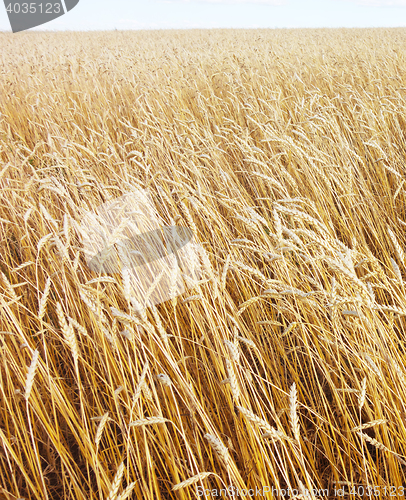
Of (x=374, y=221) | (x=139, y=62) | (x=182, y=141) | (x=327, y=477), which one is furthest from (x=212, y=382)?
(x=139, y=62)

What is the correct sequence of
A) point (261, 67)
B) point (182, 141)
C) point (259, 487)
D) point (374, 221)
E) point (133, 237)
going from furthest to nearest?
1. point (261, 67)
2. point (182, 141)
3. point (374, 221)
4. point (133, 237)
5. point (259, 487)

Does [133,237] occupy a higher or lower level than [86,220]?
lower

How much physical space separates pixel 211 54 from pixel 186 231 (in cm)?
547

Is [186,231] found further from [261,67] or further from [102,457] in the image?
[261,67]

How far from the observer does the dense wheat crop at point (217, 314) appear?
85 cm

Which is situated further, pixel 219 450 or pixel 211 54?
pixel 211 54

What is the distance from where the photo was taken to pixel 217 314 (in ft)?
3.14

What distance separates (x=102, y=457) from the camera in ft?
3.38

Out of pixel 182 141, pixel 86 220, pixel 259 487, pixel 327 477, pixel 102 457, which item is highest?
pixel 182 141

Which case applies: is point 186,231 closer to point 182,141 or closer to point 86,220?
point 86,220

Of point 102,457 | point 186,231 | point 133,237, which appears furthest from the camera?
point 186,231

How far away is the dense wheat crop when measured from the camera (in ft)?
2.78

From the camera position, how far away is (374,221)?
6.61 feet

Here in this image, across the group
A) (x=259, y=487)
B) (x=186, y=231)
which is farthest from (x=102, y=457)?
(x=186, y=231)
